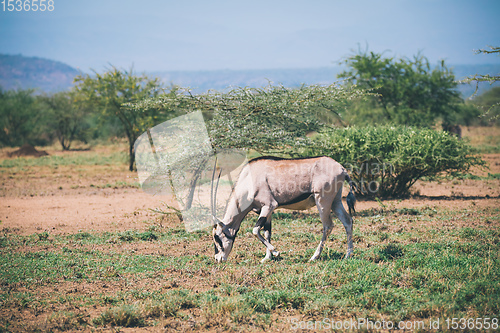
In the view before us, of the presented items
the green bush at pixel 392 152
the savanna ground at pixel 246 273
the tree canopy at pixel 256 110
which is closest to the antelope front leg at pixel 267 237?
the savanna ground at pixel 246 273

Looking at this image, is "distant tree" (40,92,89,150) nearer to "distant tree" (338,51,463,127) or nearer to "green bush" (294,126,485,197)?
"distant tree" (338,51,463,127)

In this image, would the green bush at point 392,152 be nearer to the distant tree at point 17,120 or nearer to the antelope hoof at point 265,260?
the antelope hoof at point 265,260

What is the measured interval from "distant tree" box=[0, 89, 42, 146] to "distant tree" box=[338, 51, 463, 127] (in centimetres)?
3300

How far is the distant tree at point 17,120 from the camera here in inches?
1561

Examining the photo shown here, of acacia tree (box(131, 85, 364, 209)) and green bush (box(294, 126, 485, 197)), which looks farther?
green bush (box(294, 126, 485, 197))

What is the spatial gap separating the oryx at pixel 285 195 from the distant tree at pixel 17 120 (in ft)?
130

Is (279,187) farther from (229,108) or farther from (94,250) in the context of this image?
(94,250)

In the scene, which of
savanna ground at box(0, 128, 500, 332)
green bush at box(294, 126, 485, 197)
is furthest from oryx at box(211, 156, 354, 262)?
green bush at box(294, 126, 485, 197)

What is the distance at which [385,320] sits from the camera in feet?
16.8

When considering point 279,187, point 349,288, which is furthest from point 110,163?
point 349,288

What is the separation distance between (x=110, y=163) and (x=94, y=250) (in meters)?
22.4

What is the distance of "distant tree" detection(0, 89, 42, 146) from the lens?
39656 millimetres

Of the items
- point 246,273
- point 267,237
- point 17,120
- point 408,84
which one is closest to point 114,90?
point 408,84

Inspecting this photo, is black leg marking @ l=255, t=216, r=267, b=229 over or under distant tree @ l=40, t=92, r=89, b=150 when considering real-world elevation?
under
